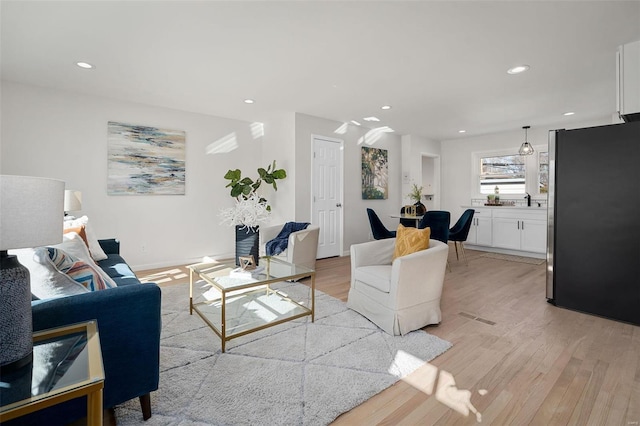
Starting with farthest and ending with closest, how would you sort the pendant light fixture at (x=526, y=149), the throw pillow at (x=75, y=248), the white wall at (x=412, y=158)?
the white wall at (x=412, y=158) < the pendant light fixture at (x=526, y=149) < the throw pillow at (x=75, y=248)

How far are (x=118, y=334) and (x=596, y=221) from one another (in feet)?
12.3

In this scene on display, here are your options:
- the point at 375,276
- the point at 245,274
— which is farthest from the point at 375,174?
the point at 245,274

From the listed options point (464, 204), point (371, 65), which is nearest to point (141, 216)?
point (371, 65)

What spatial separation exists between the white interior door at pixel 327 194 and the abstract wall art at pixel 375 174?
64 centimetres

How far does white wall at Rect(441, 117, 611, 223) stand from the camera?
6.25 metres

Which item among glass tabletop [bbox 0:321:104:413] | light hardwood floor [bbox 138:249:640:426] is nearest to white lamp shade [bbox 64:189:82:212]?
glass tabletop [bbox 0:321:104:413]

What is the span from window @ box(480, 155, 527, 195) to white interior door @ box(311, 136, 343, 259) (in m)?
3.35

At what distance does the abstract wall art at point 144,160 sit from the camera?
4262 mm

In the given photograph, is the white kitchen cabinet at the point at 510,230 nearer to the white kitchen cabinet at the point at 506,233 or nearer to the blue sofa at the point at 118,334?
the white kitchen cabinet at the point at 506,233

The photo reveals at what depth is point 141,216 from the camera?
4496 millimetres

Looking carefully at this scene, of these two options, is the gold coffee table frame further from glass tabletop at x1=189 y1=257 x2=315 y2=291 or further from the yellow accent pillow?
the yellow accent pillow

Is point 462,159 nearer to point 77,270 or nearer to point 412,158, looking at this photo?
point 412,158

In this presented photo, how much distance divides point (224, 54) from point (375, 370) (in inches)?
115

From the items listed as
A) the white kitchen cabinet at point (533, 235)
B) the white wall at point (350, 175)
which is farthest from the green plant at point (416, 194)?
the white kitchen cabinet at point (533, 235)
